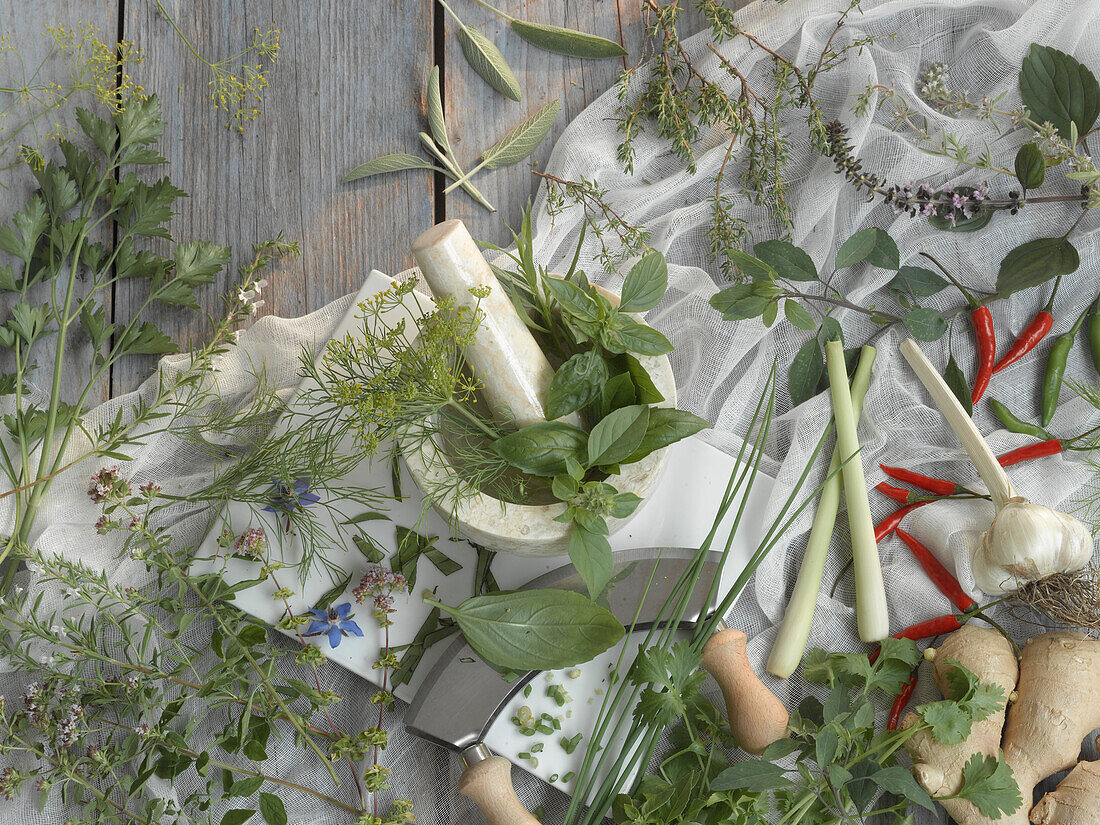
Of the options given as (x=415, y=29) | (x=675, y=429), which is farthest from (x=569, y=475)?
(x=415, y=29)

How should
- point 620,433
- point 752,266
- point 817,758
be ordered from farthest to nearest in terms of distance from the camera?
point 752,266
point 817,758
point 620,433

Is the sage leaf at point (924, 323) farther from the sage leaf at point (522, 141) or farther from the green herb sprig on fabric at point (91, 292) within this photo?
the green herb sprig on fabric at point (91, 292)

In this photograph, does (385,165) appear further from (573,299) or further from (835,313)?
(835,313)

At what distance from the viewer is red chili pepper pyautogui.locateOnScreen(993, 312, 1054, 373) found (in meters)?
1.22

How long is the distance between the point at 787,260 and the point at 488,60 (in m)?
0.55

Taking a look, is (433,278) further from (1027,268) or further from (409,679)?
(1027,268)

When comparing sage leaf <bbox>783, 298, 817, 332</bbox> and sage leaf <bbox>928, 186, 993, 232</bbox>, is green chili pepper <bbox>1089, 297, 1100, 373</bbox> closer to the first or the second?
sage leaf <bbox>928, 186, 993, 232</bbox>

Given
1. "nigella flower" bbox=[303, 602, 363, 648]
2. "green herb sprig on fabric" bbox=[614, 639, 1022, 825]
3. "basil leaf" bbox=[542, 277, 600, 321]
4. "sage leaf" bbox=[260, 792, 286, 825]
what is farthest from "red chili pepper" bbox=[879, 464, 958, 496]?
"sage leaf" bbox=[260, 792, 286, 825]

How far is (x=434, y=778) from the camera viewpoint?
3.76ft

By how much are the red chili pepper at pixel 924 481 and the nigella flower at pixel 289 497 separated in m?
0.83

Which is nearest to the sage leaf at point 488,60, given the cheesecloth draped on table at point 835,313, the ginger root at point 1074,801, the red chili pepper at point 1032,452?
the cheesecloth draped on table at point 835,313

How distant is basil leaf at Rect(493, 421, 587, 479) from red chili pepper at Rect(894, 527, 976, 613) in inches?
22.6

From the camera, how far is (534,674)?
1.10m

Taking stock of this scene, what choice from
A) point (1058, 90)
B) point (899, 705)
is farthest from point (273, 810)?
point (1058, 90)
